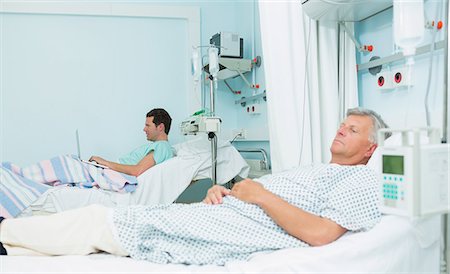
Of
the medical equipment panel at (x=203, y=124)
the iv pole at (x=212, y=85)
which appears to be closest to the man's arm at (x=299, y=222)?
the medical equipment panel at (x=203, y=124)

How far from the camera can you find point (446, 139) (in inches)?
53.6

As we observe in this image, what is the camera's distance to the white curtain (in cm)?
208

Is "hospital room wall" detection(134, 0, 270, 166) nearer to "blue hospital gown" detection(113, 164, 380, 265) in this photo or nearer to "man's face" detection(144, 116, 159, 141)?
"man's face" detection(144, 116, 159, 141)

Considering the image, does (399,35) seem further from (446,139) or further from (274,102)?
(274,102)

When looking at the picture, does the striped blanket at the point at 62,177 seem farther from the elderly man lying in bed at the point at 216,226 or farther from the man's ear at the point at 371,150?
the man's ear at the point at 371,150

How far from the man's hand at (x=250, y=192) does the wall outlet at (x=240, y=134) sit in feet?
7.27

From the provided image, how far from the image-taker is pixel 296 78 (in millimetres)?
2094

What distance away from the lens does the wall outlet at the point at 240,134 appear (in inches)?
146

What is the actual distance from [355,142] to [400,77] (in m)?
0.42

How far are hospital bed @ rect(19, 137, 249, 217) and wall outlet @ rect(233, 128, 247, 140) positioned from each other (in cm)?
53

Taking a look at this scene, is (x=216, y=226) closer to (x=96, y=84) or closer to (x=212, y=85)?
(x=212, y=85)

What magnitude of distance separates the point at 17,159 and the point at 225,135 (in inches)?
71.8

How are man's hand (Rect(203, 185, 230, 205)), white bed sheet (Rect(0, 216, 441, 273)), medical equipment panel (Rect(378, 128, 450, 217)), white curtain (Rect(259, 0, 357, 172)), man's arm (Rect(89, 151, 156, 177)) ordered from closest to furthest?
medical equipment panel (Rect(378, 128, 450, 217)), white bed sheet (Rect(0, 216, 441, 273)), man's hand (Rect(203, 185, 230, 205)), white curtain (Rect(259, 0, 357, 172)), man's arm (Rect(89, 151, 156, 177))

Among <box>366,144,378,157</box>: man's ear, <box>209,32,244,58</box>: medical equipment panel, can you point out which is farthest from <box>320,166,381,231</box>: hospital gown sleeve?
<box>209,32,244,58</box>: medical equipment panel
